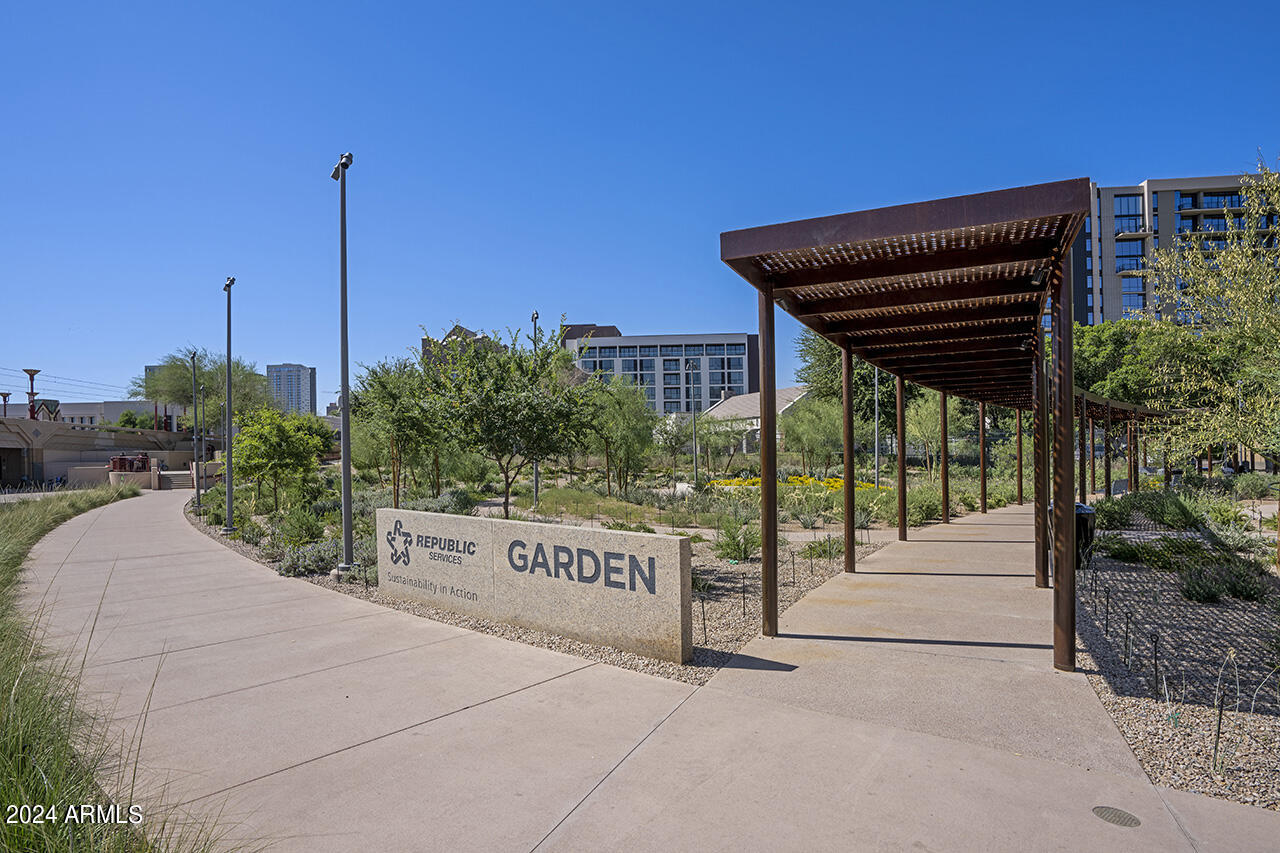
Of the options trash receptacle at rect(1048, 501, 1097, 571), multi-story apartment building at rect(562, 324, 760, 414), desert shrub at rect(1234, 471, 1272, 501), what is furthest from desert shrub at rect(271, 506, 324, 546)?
multi-story apartment building at rect(562, 324, 760, 414)

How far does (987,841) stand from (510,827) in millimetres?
2407

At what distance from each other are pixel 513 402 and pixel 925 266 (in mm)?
8204

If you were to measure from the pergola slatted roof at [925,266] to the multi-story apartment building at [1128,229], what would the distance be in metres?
83.7

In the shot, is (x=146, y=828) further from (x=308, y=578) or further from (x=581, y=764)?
(x=308, y=578)

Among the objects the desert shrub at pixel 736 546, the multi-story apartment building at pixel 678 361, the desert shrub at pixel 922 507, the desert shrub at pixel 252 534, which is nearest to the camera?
the desert shrub at pixel 736 546

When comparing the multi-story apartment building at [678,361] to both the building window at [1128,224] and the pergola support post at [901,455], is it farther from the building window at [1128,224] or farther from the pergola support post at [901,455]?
the pergola support post at [901,455]

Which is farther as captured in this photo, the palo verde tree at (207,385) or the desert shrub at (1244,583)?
the palo verde tree at (207,385)

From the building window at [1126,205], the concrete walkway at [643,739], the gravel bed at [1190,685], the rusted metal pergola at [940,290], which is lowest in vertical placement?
the concrete walkway at [643,739]

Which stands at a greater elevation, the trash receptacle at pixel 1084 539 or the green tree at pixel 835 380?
the green tree at pixel 835 380

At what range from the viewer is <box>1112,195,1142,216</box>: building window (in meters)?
83.9

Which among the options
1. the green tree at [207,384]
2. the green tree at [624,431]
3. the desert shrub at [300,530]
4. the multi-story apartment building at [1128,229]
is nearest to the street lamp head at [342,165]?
the desert shrub at [300,530]

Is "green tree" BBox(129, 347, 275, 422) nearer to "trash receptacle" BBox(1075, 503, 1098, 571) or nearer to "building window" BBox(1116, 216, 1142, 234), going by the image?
"trash receptacle" BBox(1075, 503, 1098, 571)

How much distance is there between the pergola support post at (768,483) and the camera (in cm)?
708

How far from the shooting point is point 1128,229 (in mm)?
83688
